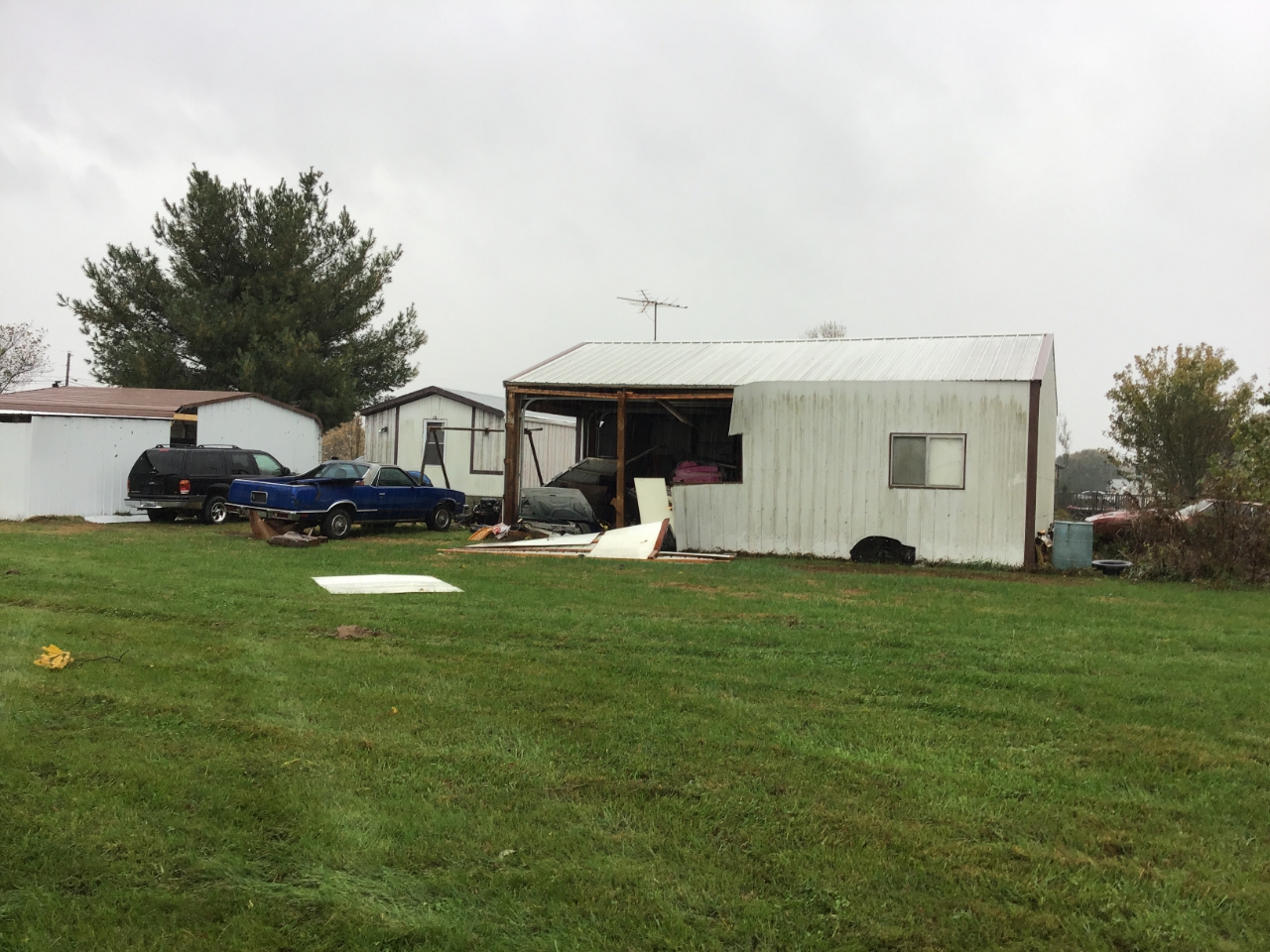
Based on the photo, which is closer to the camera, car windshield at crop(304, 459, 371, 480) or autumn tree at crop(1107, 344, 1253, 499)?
car windshield at crop(304, 459, 371, 480)

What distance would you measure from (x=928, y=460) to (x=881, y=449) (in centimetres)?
78

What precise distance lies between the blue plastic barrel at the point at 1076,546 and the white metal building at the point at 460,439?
1600 cm

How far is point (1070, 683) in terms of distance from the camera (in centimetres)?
691

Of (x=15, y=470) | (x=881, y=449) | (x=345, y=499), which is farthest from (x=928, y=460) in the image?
(x=15, y=470)

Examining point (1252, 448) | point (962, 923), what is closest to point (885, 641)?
point (962, 923)

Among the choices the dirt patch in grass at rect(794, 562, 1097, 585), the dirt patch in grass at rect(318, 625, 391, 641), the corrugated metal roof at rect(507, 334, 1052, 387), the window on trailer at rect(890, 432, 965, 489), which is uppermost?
the corrugated metal roof at rect(507, 334, 1052, 387)

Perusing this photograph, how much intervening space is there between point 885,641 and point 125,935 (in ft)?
21.1

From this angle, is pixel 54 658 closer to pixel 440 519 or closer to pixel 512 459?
pixel 512 459

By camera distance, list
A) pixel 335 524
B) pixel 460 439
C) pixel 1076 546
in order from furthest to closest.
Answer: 1. pixel 460 439
2. pixel 335 524
3. pixel 1076 546

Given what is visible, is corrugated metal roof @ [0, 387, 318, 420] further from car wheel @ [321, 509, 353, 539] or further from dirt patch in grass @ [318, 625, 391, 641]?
dirt patch in grass @ [318, 625, 391, 641]

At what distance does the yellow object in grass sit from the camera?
6688 millimetres

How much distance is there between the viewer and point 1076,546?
15.9 m

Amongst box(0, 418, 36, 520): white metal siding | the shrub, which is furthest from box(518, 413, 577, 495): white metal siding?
the shrub

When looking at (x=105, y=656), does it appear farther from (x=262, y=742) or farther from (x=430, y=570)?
(x=430, y=570)
